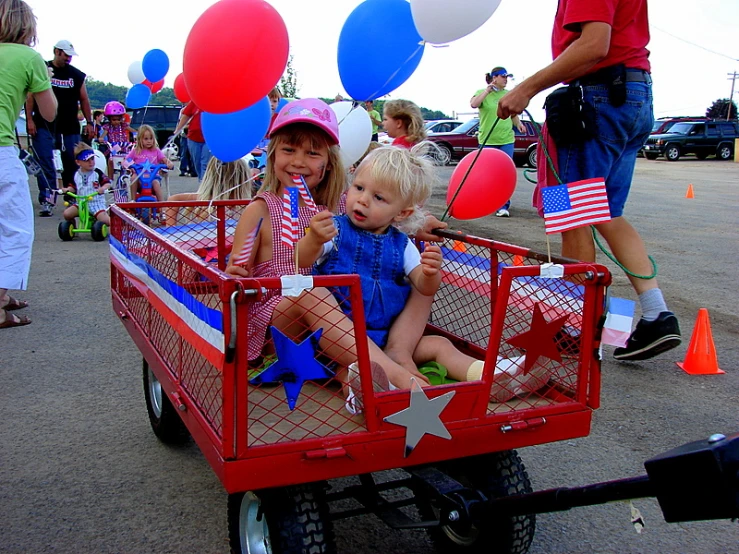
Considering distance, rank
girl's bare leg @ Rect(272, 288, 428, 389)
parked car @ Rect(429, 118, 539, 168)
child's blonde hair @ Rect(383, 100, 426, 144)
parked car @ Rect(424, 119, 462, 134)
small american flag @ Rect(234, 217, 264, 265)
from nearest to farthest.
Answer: girl's bare leg @ Rect(272, 288, 428, 389), small american flag @ Rect(234, 217, 264, 265), child's blonde hair @ Rect(383, 100, 426, 144), parked car @ Rect(429, 118, 539, 168), parked car @ Rect(424, 119, 462, 134)

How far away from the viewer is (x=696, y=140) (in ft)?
102

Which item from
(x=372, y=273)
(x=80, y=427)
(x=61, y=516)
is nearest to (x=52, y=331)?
(x=80, y=427)

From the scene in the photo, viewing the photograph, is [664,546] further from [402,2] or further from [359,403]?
[402,2]

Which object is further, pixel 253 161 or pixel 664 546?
pixel 253 161

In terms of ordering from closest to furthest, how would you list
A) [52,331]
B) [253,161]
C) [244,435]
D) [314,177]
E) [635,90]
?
[244,435] → [314,177] → [635,90] → [52,331] → [253,161]

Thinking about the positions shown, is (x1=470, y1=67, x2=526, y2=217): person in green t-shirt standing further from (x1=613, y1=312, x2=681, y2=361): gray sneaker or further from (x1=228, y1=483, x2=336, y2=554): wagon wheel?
(x1=228, y1=483, x2=336, y2=554): wagon wheel

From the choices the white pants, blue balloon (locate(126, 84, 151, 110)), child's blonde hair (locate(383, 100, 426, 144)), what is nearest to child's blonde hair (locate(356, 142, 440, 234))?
the white pants

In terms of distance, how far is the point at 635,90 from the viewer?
151 inches

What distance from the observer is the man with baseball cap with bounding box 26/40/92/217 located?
31.7 feet

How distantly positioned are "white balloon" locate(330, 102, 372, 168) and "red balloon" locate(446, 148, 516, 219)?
35.5 inches

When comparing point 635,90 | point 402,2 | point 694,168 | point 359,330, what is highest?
point 402,2

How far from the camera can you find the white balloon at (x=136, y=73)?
1116 centimetres

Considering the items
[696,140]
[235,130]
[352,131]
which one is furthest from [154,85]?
[696,140]

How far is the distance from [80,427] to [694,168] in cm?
2699
